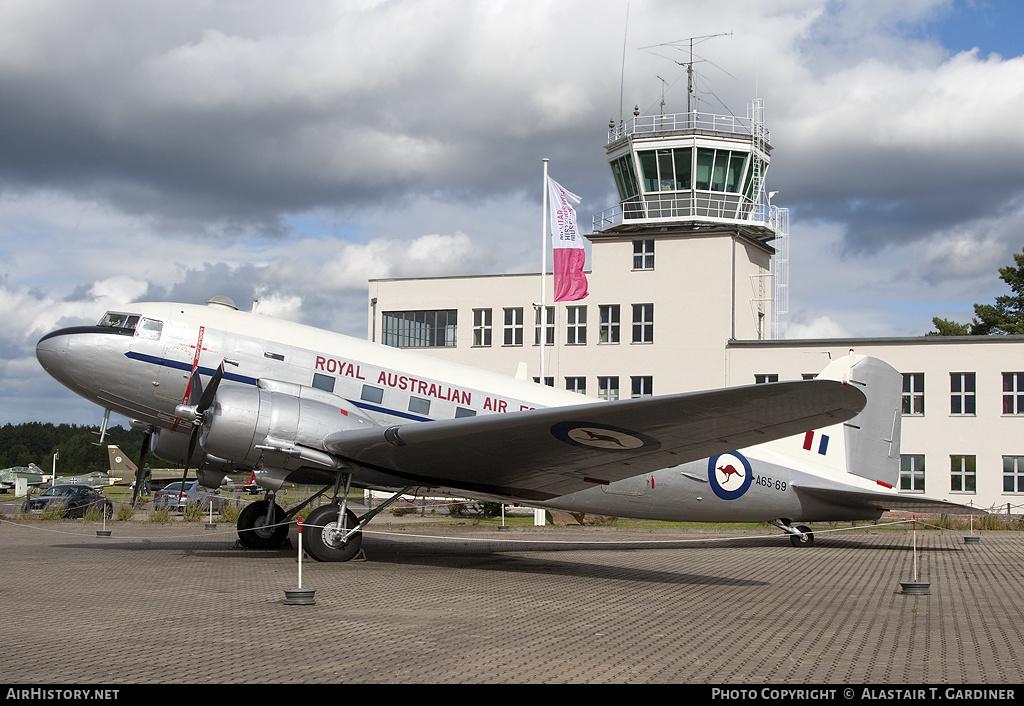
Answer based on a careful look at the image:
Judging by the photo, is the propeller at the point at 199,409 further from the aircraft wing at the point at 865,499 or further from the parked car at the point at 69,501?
the parked car at the point at 69,501

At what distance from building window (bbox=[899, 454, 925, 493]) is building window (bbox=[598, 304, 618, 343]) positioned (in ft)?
44.2

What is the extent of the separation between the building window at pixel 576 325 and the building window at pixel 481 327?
Answer: 12.9 ft

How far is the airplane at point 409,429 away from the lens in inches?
404

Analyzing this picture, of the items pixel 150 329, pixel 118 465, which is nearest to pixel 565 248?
pixel 150 329

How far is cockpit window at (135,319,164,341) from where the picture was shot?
43.0 ft

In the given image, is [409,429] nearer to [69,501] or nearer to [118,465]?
[69,501]

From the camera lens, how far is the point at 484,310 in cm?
4259

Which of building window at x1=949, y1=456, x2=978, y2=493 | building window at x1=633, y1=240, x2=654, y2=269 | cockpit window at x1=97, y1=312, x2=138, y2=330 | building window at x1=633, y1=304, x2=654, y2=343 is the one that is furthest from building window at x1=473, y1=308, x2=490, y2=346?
cockpit window at x1=97, y1=312, x2=138, y2=330

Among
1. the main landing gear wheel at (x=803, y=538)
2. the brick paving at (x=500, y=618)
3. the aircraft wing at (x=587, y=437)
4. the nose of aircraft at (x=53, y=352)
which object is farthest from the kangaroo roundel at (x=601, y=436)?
the main landing gear wheel at (x=803, y=538)

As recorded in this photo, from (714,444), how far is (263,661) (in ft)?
20.5

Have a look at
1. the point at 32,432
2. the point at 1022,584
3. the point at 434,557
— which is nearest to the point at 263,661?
the point at 434,557

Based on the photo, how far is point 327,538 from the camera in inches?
483

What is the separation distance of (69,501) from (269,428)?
18.4 metres
